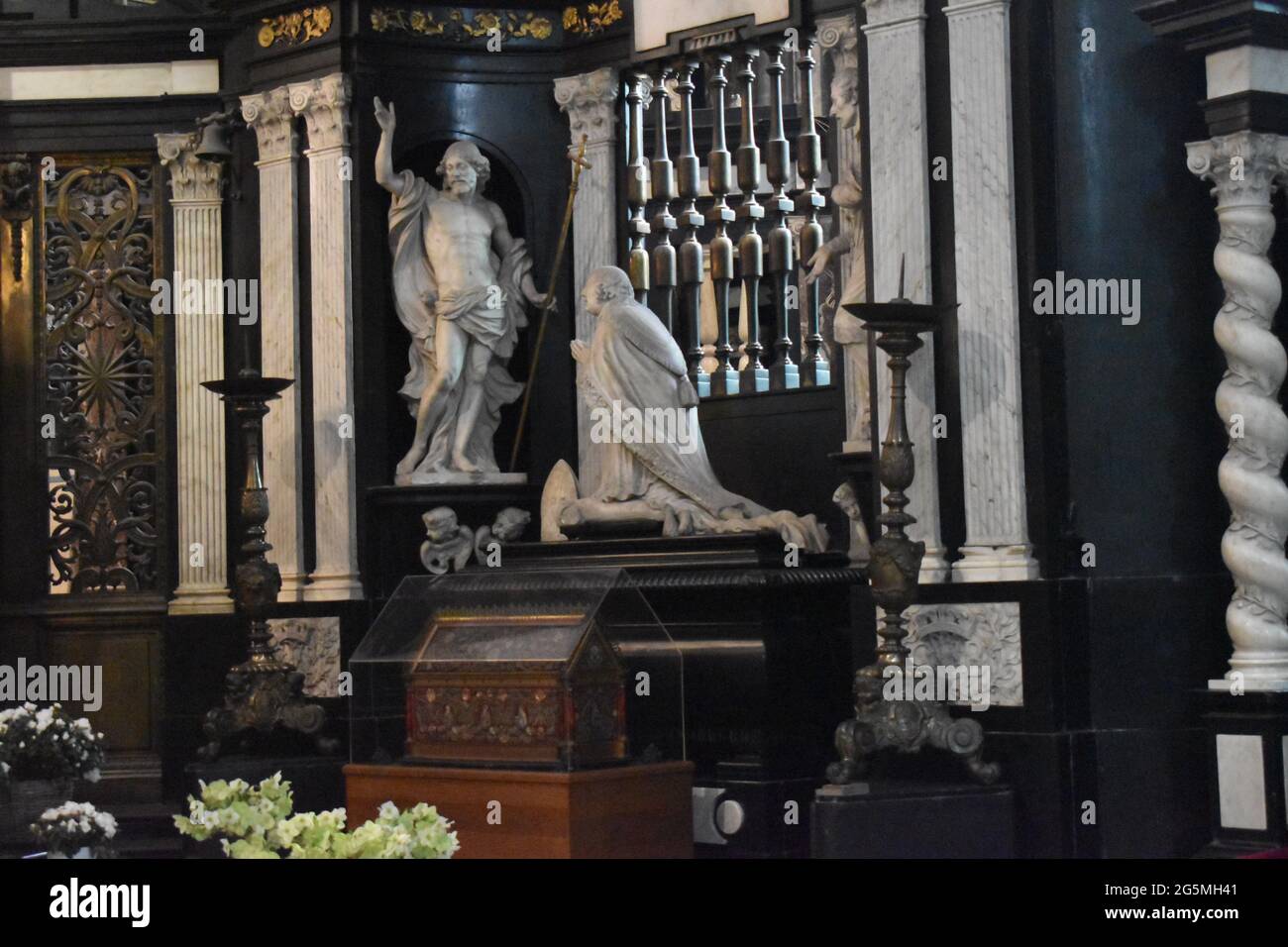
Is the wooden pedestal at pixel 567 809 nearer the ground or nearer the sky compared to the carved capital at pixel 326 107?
nearer the ground

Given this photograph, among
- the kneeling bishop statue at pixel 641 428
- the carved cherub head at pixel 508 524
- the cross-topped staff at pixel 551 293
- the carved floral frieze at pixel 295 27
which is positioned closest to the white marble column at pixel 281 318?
the carved floral frieze at pixel 295 27

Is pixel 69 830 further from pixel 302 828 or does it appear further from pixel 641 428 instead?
pixel 641 428

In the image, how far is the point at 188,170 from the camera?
1293 centimetres

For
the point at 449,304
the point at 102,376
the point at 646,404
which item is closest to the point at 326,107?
the point at 449,304

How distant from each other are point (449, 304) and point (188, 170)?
76.2 inches

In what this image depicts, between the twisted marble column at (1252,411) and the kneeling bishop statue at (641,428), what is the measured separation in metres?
2.45

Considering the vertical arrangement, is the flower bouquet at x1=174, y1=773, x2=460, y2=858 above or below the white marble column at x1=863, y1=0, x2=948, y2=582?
below

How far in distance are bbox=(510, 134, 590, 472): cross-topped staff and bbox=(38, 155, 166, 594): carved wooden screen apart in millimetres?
2174

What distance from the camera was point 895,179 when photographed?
32.1 feet

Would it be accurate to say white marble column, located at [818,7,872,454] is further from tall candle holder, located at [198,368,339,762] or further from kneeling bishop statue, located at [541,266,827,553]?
tall candle holder, located at [198,368,339,762]

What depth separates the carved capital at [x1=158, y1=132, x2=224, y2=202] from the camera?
42.3 feet

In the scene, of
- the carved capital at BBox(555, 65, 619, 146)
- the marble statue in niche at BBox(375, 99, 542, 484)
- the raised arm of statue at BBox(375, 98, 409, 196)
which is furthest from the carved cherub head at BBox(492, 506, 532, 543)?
the carved capital at BBox(555, 65, 619, 146)

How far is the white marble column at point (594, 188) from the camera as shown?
1227 centimetres

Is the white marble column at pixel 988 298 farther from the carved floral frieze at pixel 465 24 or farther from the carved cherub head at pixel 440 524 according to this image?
the carved floral frieze at pixel 465 24
